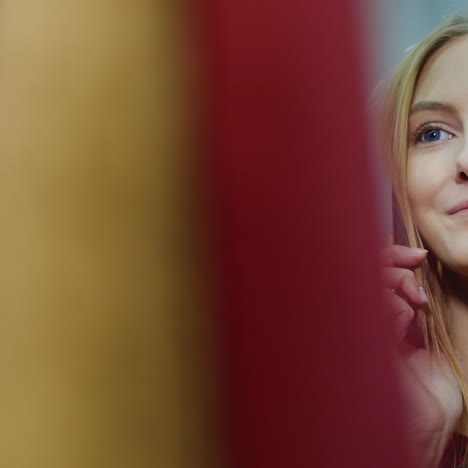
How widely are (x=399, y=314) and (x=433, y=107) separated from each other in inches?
5.4

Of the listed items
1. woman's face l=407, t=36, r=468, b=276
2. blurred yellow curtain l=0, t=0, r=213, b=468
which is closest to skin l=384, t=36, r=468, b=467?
woman's face l=407, t=36, r=468, b=276

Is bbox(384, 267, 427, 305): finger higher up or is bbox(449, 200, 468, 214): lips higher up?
bbox(449, 200, 468, 214): lips

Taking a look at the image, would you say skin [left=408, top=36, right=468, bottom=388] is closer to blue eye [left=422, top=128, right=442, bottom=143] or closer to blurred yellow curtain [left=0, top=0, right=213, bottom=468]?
blue eye [left=422, top=128, right=442, bottom=143]

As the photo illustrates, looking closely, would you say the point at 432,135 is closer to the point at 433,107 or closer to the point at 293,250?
the point at 433,107

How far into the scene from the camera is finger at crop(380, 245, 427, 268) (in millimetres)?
342

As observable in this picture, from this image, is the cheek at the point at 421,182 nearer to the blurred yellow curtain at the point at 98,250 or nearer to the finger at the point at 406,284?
the finger at the point at 406,284

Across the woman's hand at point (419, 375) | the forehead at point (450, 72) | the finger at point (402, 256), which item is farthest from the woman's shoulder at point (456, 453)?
the forehead at point (450, 72)

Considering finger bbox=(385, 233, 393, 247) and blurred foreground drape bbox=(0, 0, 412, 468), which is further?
finger bbox=(385, 233, 393, 247)

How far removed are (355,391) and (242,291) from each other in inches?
3.0

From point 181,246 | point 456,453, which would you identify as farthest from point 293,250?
point 456,453

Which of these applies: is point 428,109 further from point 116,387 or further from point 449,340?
point 116,387

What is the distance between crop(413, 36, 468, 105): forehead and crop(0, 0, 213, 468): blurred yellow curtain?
0.19 meters

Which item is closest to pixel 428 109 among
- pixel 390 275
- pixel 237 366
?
pixel 390 275

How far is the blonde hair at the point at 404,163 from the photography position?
353 mm
